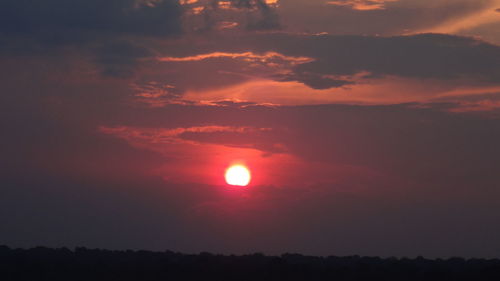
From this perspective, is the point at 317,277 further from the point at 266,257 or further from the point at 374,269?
the point at 266,257

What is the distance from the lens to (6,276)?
50.5 meters

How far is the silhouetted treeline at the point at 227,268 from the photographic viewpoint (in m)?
50.6

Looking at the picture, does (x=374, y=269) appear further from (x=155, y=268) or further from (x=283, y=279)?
(x=155, y=268)

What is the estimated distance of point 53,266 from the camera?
180 ft

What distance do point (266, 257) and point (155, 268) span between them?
8473mm

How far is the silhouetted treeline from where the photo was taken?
50594mm

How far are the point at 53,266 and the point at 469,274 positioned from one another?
2478 cm

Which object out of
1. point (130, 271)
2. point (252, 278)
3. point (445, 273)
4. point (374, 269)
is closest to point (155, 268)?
Answer: point (130, 271)

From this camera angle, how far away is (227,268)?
52.8 metres

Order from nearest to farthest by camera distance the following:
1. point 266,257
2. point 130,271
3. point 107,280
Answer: point 107,280 < point 130,271 < point 266,257

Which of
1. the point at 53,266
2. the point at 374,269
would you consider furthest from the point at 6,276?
the point at 374,269

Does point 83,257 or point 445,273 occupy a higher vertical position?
point 83,257

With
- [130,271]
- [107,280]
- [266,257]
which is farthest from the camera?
[266,257]

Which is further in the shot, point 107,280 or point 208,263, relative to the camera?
point 208,263
